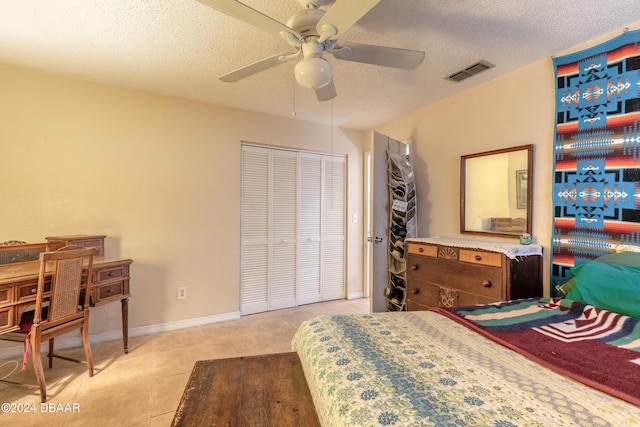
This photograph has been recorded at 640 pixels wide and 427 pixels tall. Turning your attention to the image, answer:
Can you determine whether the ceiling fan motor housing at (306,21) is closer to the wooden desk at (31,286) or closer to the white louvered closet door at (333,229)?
the wooden desk at (31,286)

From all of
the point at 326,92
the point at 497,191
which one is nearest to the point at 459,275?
the point at 497,191

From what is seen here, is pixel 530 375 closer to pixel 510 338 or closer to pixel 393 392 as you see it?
pixel 510 338

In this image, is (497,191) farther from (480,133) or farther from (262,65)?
(262,65)

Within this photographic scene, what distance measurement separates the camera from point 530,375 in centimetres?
88

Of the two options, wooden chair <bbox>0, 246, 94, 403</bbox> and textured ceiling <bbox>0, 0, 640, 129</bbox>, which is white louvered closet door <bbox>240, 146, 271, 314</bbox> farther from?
wooden chair <bbox>0, 246, 94, 403</bbox>

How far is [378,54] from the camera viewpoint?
149 centimetres

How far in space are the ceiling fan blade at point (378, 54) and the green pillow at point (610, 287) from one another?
1.44m

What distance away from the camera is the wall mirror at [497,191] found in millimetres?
2246

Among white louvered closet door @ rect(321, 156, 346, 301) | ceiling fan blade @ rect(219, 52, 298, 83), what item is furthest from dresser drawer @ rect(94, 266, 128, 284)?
white louvered closet door @ rect(321, 156, 346, 301)

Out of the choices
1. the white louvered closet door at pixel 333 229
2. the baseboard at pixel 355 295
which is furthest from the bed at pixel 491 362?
the baseboard at pixel 355 295

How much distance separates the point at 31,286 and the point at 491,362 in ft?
8.54

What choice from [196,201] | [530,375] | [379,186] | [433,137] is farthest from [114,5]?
[433,137]

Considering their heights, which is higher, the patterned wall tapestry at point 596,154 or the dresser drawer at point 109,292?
the patterned wall tapestry at point 596,154

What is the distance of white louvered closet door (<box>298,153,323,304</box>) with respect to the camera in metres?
3.77
